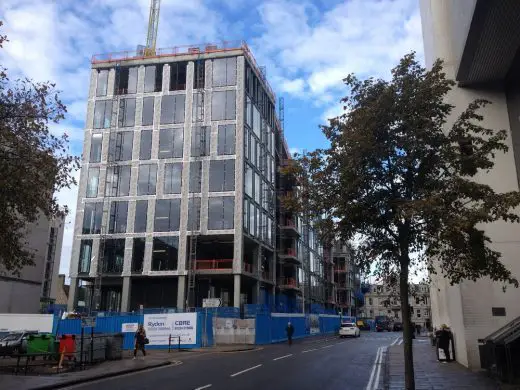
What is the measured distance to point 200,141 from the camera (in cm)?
5103

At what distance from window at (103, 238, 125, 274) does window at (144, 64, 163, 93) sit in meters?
16.2

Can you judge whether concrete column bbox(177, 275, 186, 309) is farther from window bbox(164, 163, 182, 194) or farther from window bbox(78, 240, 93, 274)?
window bbox(78, 240, 93, 274)

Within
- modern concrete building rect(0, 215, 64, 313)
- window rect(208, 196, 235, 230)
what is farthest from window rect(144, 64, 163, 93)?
modern concrete building rect(0, 215, 64, 313)

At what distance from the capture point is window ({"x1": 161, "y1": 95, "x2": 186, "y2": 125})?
52.6 meters

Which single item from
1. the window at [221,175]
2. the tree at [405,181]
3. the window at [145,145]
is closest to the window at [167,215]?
the window at [221,175]

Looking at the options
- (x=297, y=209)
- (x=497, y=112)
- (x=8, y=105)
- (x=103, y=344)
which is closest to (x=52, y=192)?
(x=8, y=105)

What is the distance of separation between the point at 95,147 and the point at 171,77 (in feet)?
35.6

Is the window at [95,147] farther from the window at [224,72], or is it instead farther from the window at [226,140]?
the window at [224,72]

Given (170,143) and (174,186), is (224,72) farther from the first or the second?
(174,186)

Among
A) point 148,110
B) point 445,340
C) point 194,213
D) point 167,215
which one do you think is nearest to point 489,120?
point 445,340

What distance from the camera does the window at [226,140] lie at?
5056 centimetres

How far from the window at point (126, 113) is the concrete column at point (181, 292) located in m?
17.4

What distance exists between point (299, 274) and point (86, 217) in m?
29.5

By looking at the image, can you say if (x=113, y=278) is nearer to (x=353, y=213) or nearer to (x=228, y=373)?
(x=228, y=373)
